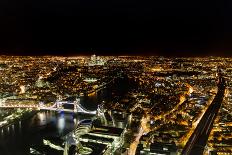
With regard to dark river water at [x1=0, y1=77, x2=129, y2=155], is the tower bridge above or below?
above

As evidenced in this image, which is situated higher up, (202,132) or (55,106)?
(55,106)

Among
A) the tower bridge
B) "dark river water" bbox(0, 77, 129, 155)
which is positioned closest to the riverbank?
"dark river water" bbox(0, 77, 129, 155)

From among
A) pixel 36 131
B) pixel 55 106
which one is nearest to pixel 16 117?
pixel 36 131

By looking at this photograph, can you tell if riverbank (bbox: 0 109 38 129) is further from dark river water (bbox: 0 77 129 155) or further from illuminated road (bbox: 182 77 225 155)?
illuminated road (bbox: 182 77 225 155)

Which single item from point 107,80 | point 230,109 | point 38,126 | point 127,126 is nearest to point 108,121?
point 127,126

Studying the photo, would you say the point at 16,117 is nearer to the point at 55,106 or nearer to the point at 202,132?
the point at 55,106

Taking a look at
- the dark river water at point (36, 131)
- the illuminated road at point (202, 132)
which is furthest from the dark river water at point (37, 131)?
the illuminated road at point (202, 132)
